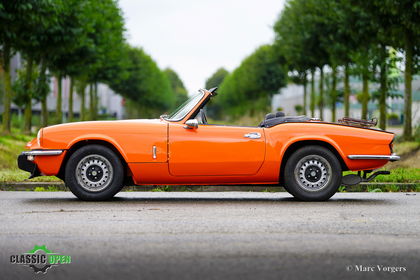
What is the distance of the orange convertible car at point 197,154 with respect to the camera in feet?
27.8

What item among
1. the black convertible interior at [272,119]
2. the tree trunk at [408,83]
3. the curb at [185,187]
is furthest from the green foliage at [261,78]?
the black convertible interior at [272,119]

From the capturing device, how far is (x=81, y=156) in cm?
847

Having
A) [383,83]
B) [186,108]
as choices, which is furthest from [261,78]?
[186,108]

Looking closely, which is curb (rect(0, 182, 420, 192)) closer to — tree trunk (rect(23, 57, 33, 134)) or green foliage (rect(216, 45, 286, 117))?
tree trunk (rect(23, 57, 33, 134))

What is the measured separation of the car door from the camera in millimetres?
8484

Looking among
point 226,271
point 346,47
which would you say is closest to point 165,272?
point 226,271

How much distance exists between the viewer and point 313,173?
8.64 m

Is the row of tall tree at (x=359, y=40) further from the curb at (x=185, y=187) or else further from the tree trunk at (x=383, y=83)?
the curb at (x=185, y=187)

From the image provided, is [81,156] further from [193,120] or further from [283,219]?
[283,219]

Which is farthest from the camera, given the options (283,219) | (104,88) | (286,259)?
(104,88)

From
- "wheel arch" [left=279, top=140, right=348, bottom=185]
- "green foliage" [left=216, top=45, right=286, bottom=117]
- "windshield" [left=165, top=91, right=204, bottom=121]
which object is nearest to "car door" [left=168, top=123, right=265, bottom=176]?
"windshield" [left=165, top=91, right=204, bottom=121]

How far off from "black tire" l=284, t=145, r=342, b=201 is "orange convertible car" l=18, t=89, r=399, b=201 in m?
0.01

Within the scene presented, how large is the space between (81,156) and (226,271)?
4336 millimetres

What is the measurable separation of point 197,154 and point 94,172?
4.29 ft
